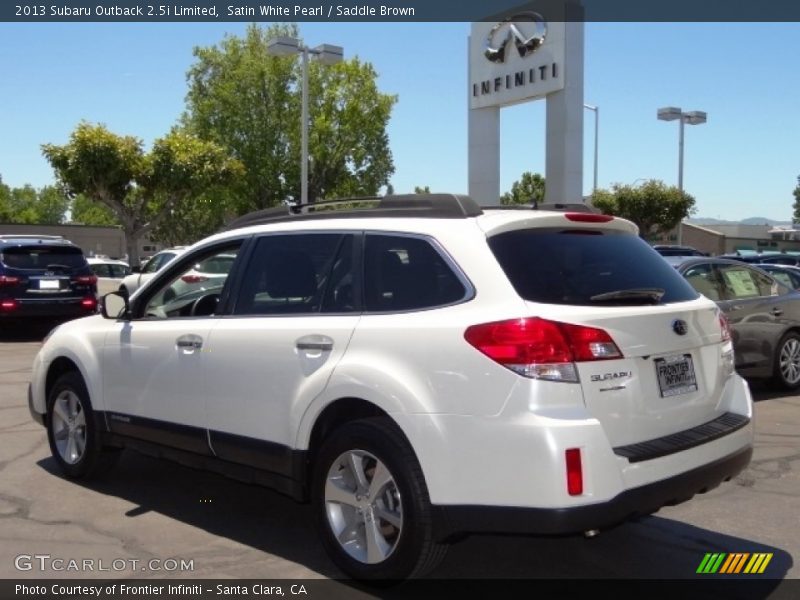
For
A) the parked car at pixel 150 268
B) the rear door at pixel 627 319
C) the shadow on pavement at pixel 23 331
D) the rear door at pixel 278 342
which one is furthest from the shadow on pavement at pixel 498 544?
the parked car at pixel 150 268

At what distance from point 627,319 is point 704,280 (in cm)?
576

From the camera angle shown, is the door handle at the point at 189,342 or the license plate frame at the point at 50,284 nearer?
the door handle at the point at 189,342

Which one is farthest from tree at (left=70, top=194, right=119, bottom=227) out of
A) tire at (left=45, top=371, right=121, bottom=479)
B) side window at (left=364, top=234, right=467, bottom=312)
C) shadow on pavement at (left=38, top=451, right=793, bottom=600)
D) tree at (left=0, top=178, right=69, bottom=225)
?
side window at (left=364, top=234, right=467, bottom=312)

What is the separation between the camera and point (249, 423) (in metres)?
4.46

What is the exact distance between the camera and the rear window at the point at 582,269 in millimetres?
3736

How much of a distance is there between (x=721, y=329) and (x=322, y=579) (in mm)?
2391

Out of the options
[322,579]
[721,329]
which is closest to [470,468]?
[322,579]

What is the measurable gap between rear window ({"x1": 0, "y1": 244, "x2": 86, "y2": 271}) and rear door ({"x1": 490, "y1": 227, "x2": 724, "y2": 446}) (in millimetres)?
12233

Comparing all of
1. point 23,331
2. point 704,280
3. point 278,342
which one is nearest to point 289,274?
point 278,342

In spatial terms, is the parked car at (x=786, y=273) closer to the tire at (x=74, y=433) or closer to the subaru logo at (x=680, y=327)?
the subaru logo at (x=680, y=327)

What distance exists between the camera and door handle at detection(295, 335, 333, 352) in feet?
13.5

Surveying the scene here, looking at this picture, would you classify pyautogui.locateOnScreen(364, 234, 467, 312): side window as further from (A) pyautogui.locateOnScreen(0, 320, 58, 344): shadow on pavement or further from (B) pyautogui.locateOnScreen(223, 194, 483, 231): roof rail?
(A) pyautogui.locateOnScreen(0, 320, 58, 344): shadow on pavement

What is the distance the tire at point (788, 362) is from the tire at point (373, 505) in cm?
652

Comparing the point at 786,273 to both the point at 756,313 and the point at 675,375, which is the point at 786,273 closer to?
the point at 756,313
